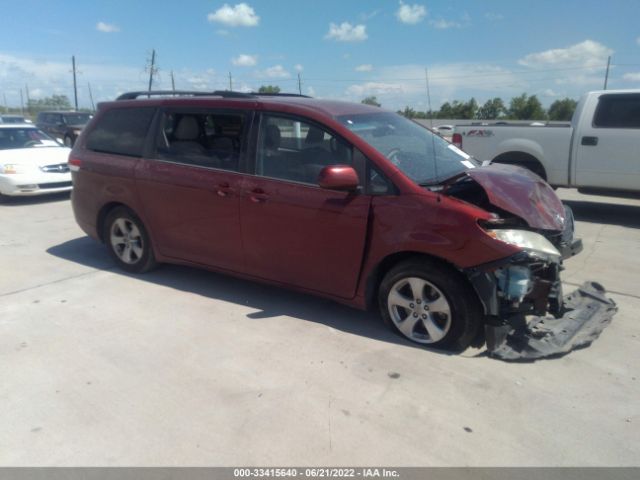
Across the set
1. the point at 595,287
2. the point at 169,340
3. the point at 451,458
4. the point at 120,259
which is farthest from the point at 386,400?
the point at 120,259

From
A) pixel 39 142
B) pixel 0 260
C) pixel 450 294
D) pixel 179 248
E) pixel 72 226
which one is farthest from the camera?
pixel 39 142

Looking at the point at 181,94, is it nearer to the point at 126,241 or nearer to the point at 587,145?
the point at 126,241

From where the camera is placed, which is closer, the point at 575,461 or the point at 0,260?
the point at 575,461

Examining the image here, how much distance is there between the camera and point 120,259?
18.0 ft

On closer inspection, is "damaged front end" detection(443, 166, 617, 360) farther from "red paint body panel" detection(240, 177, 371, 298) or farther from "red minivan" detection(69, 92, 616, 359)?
"red paint body panel" detection(240, 177, 371, 298)

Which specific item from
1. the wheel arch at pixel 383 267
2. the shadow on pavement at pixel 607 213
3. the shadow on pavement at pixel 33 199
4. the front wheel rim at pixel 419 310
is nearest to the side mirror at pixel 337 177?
the wheel arch at pixel 383 267

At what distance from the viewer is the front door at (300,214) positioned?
387 centimetres

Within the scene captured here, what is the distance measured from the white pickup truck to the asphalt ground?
12.2 feet

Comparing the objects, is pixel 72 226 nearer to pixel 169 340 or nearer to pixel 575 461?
pixel 169 340

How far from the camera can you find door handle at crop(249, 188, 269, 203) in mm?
4195

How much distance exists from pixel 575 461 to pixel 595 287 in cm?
246

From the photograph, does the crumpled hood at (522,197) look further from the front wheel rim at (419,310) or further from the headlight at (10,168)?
the headlight at (10,168)

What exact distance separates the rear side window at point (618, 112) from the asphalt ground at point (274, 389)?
160 inches

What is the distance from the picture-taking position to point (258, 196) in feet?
13.9
